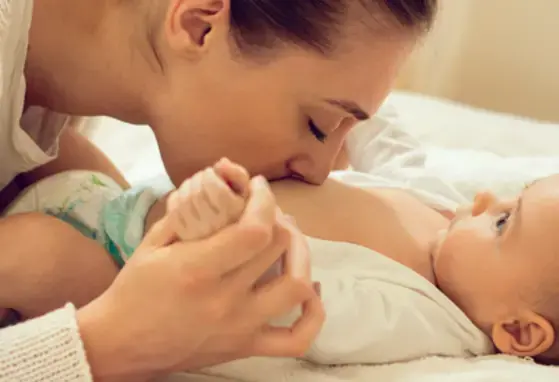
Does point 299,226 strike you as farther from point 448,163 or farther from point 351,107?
point 448,163

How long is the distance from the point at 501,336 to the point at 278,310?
0.34 meters

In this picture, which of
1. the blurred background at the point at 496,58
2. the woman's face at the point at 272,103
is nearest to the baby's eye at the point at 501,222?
the woman's face at the point at 272,103

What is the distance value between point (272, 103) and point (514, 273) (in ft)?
1.12

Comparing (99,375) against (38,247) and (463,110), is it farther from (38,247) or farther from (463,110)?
(463,110)

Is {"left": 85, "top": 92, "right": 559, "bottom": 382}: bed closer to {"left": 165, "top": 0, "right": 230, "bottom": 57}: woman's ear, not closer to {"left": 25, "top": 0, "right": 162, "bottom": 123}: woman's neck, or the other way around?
{"left": 25, "top": 0, "right": 162, "bottom": 123}: woman's neck

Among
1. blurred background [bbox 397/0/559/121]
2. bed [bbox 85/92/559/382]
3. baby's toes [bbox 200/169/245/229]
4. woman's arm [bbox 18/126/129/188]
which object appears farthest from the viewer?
blurred background [bbox 397/0/559/121]

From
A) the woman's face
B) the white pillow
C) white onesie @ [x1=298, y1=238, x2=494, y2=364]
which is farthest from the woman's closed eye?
the white pillow

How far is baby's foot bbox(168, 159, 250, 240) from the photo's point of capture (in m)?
0.60

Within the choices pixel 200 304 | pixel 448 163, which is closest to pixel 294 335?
pixel 200 304

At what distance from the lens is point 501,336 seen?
2.87 ft

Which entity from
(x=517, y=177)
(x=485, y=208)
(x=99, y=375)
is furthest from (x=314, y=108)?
(x=517, y=177)

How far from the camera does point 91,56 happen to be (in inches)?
37.0

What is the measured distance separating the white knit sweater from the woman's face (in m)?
0.17

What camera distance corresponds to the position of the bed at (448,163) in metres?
0.77
